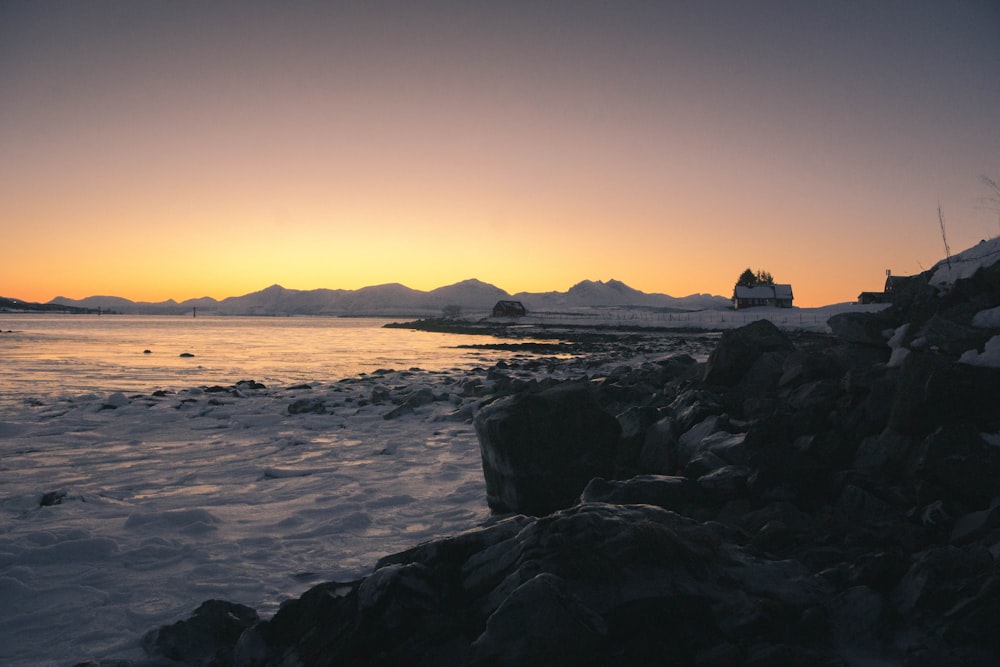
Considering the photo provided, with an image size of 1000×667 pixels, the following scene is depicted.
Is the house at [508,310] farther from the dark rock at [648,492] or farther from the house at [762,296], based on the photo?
the dark rock at [648,492]

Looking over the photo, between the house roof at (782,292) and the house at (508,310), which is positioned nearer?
the house roof at (782,292)

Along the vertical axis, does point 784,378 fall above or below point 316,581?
above

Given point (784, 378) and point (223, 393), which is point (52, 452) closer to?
point (223, 393)

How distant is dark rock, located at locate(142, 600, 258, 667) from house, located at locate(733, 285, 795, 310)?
10349 centimetres

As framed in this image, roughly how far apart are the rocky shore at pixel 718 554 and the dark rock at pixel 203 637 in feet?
0.05

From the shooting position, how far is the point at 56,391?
17625 millimetres

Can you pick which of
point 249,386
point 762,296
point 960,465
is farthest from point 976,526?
point 762,296

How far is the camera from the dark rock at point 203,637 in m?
3.90

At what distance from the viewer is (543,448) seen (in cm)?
650

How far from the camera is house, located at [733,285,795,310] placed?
9775 cm

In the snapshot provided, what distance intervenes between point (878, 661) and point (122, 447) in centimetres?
1147

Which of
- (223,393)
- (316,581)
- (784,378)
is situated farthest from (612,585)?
(223,393)

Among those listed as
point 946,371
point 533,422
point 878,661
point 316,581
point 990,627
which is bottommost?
point 316,581

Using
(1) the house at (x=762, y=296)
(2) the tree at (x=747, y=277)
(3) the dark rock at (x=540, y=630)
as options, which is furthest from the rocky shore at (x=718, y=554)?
(2) the tree at (x=747, y=277)
